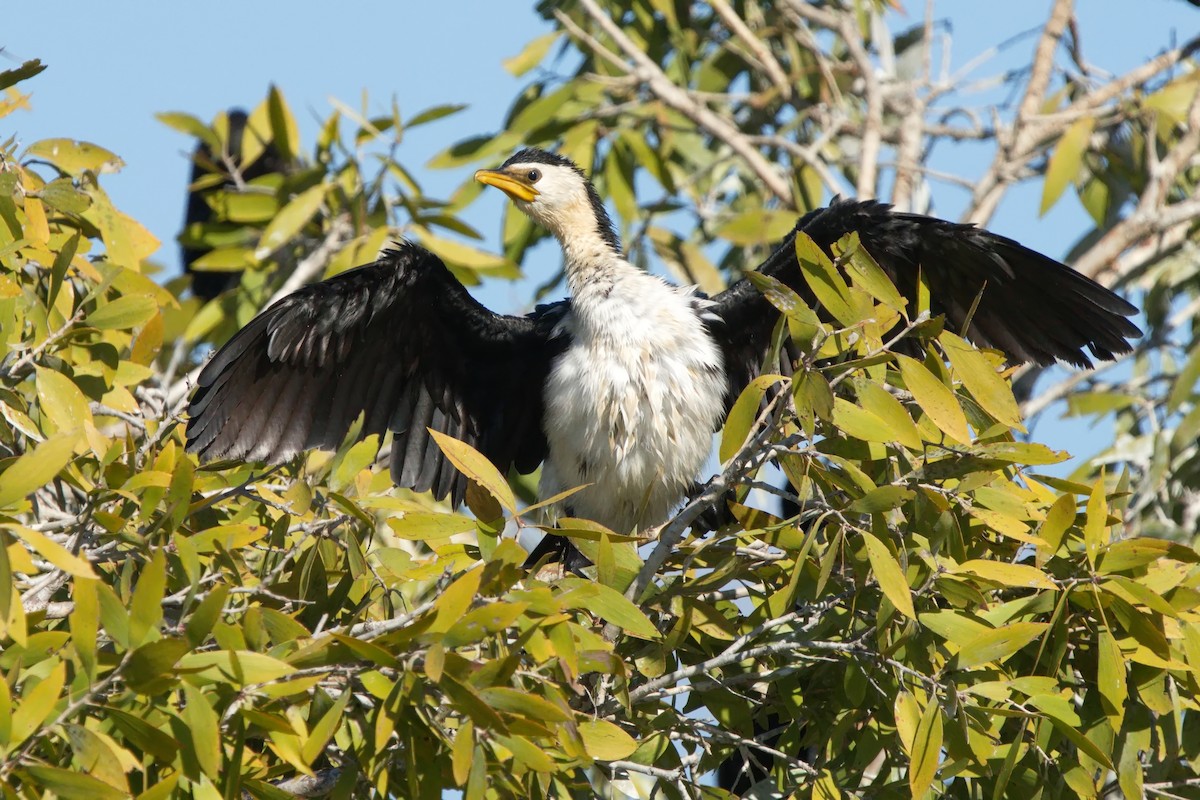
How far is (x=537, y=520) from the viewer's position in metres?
4.31

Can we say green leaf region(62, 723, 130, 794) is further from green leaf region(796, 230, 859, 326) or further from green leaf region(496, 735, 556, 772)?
green leaf region(796, 230, 859, 326)

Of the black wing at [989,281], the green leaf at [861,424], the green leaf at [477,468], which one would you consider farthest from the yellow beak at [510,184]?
the green leaf at [861,424]

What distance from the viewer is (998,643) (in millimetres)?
2379

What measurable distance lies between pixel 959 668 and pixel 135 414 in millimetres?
2118

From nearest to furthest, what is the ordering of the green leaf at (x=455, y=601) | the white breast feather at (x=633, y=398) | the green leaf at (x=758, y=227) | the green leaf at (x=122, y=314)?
1. the green leaf at (x=455, y=601)
2. the green leaf at (x=122, y=314)
3. the white breast feather at (x=633, y=398)
4. the green leaf at (x=758, y=227)

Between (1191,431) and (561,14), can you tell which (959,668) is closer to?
(1191,431)

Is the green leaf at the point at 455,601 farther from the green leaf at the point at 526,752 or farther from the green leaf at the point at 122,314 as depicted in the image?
the green leaf at the point at 122,314

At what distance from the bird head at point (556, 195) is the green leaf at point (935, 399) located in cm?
203

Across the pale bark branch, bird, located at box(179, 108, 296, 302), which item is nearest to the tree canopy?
the pale bark branch

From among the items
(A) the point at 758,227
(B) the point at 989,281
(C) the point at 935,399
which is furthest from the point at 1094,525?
(A) the point at 758,227

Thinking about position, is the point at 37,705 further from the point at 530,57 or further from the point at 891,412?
the point at 530,57

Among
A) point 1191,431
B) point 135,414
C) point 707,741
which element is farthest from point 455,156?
point 707,741

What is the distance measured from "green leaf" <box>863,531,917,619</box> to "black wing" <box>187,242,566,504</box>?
1.86 m

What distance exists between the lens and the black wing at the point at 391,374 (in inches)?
146
